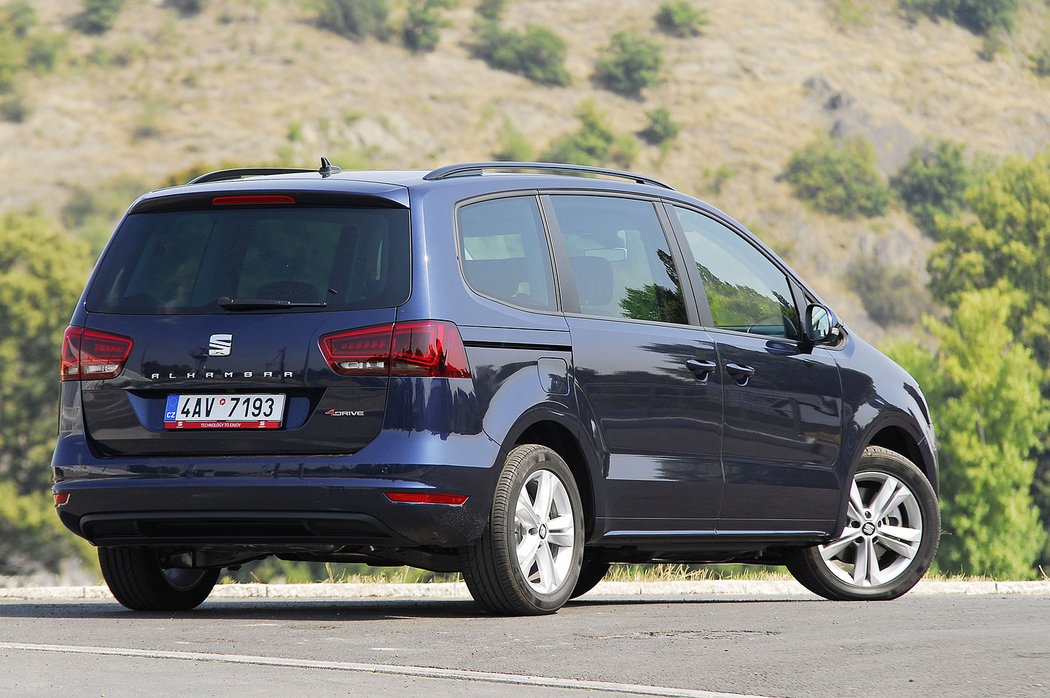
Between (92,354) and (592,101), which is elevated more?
(92,354)

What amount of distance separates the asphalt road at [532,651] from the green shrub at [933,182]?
91.2m

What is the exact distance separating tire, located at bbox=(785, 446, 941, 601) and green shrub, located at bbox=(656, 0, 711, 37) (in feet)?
343

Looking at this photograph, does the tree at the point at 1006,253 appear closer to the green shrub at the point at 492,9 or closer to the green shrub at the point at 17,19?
the green shrub at the point at 492,9

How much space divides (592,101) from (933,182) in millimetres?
19550

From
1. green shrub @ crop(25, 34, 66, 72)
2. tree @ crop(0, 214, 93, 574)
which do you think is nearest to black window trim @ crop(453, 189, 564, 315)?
tree @ crop(0, 214, 93, 574)

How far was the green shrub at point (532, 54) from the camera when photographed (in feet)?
355

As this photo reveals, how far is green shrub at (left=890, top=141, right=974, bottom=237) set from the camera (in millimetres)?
97625

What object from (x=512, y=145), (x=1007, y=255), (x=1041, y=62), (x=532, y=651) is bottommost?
(x=512, y=145)

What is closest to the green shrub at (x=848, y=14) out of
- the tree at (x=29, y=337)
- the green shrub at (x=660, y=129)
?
the green shrub at (x=660, y=129)

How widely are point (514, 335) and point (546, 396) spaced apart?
29cm

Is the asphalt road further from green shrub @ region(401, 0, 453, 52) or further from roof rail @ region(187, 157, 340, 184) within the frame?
green shrub @ region(401, 0, 453, 52)

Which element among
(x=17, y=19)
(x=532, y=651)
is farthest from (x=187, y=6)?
(x=532, y=651)

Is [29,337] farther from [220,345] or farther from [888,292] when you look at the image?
[888,292]

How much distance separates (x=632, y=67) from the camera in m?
108
